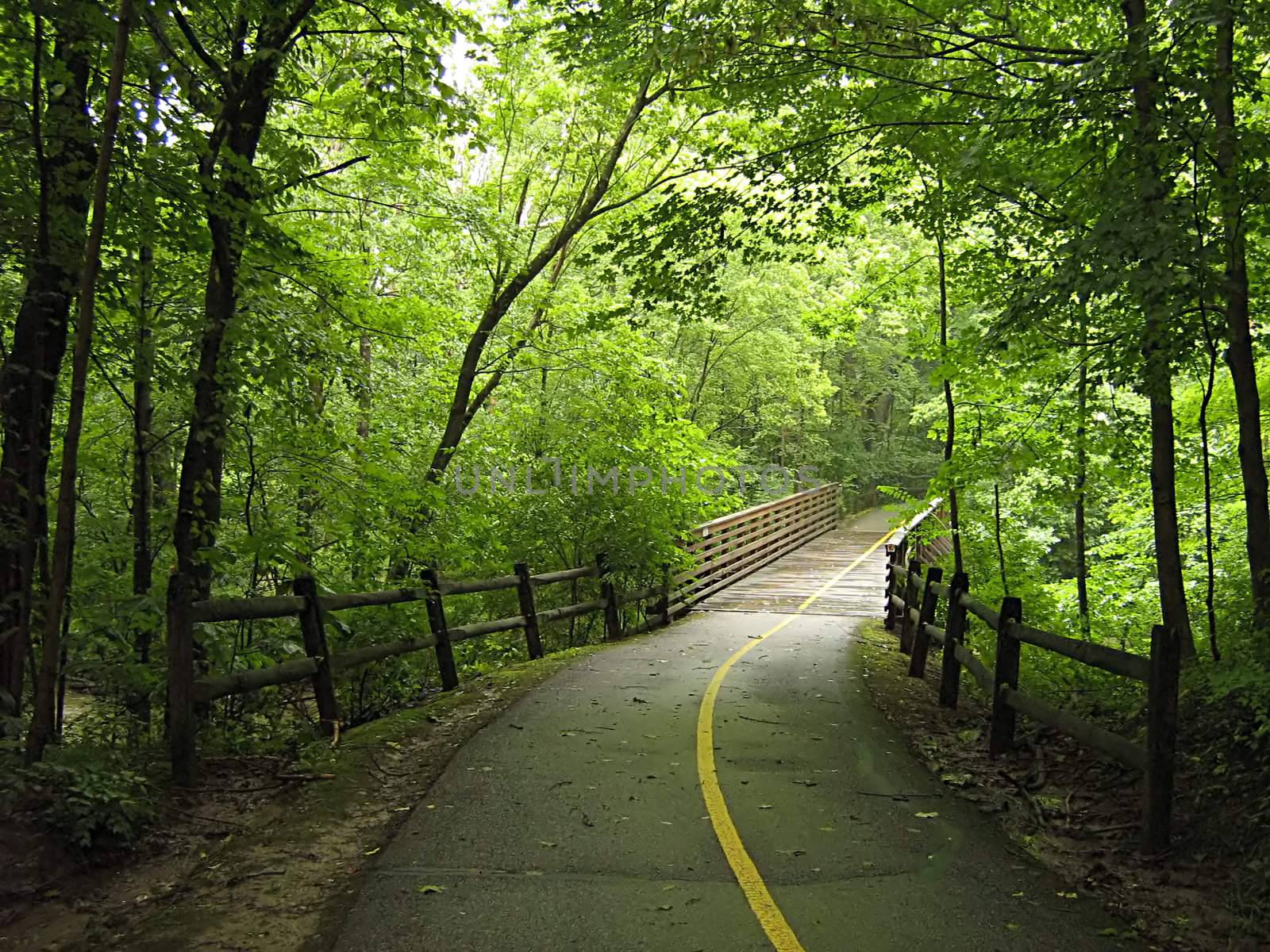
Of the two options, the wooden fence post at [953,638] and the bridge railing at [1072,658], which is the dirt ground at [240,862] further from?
the wooden fence post at [953,638]

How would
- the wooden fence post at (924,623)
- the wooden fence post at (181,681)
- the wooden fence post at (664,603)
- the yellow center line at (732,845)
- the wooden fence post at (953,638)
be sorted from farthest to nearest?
1. the wooden fence post at (664,603)
2. the wooden fence post at (924,623)
3. the wooden fence post at (953,638)
4. the wooden fence post at (181,681)
5. the yellow center line at (732,845)

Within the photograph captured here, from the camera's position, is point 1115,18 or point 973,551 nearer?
point 1115,18

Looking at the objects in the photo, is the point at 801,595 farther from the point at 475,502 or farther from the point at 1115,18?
the point at 1115,18

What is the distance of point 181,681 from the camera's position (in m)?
5.13

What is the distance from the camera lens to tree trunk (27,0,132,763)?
13.5 feet

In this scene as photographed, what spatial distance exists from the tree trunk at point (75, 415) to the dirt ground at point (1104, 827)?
529cm

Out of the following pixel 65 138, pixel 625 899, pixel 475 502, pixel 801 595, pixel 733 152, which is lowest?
pixel 801 595

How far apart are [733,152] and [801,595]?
11596 millimetres

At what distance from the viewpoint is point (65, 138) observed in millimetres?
4758

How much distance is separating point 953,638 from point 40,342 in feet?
24.9

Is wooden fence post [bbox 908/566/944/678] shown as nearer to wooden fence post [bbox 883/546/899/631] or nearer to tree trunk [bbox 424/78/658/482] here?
wooden fence post [bbox 883/546/899/631]

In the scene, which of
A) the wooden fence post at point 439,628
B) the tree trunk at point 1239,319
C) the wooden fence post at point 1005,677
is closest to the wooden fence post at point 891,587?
the wooden fence post at point 1005,677

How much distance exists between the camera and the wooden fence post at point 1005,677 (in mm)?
6375

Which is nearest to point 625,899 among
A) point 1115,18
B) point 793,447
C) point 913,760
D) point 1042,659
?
point 913,760
